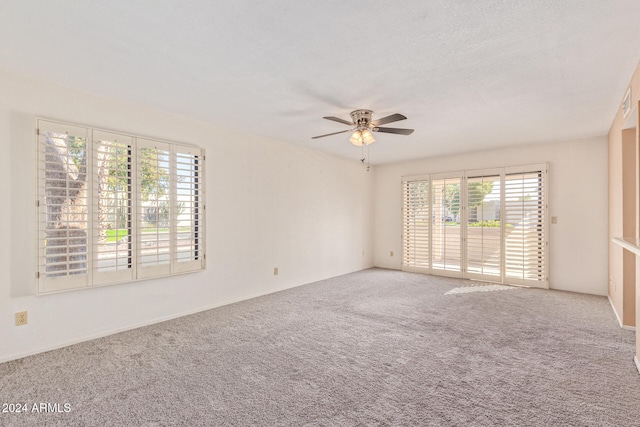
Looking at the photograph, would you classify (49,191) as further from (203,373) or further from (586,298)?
(586,298)

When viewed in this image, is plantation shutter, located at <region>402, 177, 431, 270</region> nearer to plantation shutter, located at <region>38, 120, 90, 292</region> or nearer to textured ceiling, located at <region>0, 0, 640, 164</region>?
textured ceiling, located at <region>0, 0, 640, 164</region>

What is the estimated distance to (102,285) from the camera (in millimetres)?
3209

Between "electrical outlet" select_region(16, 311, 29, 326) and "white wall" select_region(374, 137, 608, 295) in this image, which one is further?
"white wall" select_region(374, 137, 608, 295)

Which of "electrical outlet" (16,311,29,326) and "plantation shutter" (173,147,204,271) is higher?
"plantation shutter" (173,147,204,271)

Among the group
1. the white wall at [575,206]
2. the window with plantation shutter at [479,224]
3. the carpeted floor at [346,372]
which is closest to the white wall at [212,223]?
the carpeted floor at [346,372]

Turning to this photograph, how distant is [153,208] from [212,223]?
0.79 meters

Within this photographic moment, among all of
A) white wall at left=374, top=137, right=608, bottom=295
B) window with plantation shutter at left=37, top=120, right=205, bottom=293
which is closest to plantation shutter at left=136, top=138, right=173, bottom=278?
window with plantation shutter at left=37, top=120, right=205, bottom=293

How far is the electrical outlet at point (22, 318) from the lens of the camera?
274 centimetres

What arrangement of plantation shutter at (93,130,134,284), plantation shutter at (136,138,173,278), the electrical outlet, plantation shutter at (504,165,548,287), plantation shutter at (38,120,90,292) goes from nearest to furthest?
the electrical outlet, plantation shutter at (38,120,90,292), plantation shutter at (93,130,134,284), plantation shutter at (136,138,173,278), plantation shutter at (504,165,548,287)

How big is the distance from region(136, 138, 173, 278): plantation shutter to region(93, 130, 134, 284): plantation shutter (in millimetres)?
100

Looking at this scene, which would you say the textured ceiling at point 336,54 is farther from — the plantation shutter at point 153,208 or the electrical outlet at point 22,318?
the electrical outlet at point 22,318

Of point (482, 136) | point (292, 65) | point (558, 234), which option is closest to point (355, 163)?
point (482, 136)

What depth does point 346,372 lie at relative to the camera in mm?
2465

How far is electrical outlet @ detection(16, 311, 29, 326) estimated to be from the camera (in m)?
2.74
